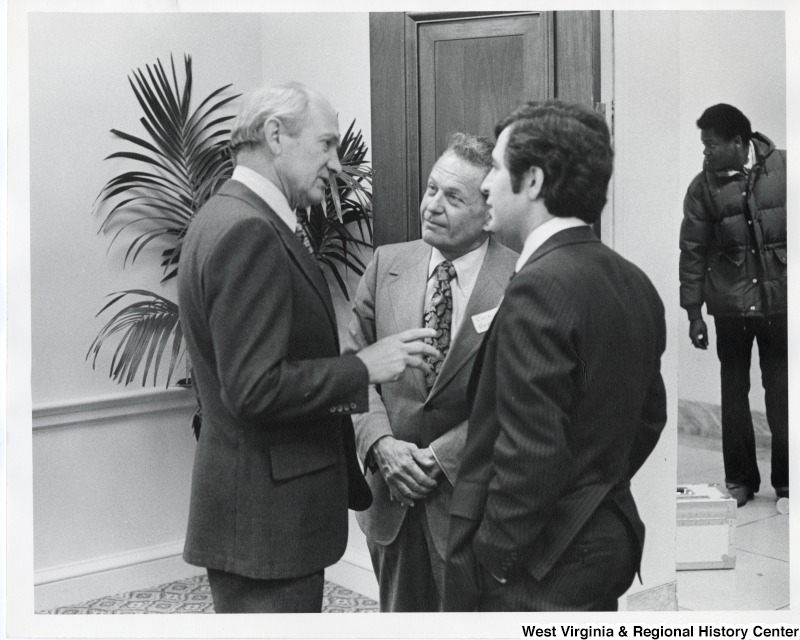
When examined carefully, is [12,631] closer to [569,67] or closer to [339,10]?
[339,10]

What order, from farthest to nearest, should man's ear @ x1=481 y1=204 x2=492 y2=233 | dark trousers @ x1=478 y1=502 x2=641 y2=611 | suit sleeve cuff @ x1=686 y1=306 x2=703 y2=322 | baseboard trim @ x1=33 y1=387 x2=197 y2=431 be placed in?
baseboard trim @ x1=33 y1=387 x2=197 y2=431 → suit sleeve cuff @ x1=686 y1=306 x2=703 y2=322 → man's ear @ x1=481 y1=204 x2=492 y2=233 → dark trousers @ x1=478 y1=502 x2=641 y2=611

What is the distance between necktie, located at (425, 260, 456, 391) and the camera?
284 cm

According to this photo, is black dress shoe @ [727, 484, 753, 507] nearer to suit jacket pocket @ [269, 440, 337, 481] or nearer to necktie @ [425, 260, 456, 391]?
necktie @ [425, 260, 456, 391]

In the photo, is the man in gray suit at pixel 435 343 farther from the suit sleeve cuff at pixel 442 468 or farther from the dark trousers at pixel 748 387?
the dark trousers at pixel 748 387

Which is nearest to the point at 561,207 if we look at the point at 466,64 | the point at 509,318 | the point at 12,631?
the point at 509,318

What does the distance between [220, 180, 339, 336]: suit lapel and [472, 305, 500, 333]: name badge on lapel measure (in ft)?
1.45

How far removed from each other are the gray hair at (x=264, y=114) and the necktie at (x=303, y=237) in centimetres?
28

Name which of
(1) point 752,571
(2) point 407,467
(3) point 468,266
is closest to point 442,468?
(2) point 407,467

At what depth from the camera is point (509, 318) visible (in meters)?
2.60

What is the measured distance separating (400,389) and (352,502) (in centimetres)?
38

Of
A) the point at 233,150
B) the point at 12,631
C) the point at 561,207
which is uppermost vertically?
the point at 233,150

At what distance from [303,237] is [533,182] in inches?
27.8

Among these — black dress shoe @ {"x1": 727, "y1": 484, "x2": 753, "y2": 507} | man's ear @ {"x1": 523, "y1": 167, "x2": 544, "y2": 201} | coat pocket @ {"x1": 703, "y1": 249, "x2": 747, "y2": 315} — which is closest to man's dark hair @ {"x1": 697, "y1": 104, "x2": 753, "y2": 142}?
coat pocket @ {"x1": 703, "y1": 249, "x2": 747, "y2": 315}

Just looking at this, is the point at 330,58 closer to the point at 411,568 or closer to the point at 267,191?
the point at 267,191
